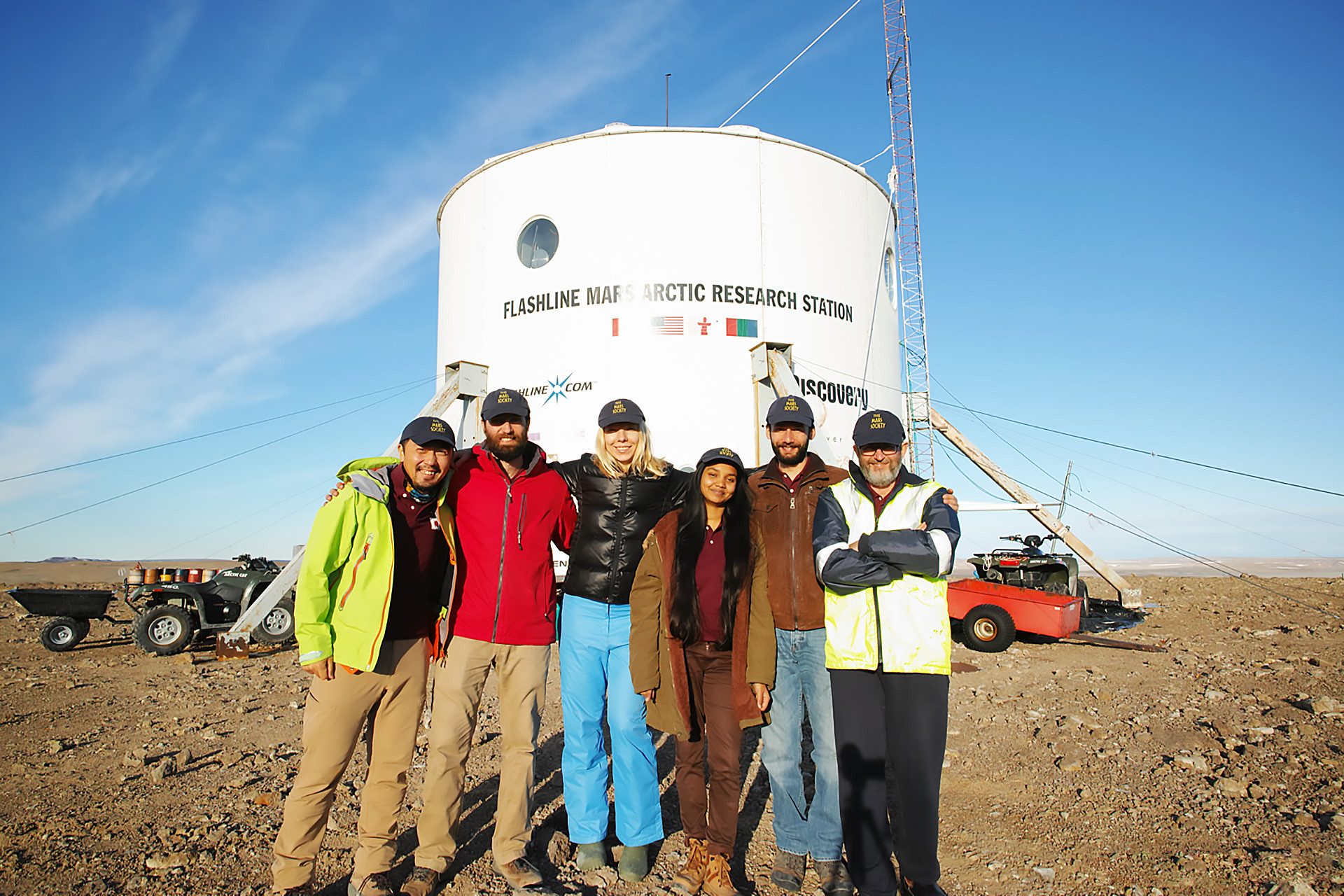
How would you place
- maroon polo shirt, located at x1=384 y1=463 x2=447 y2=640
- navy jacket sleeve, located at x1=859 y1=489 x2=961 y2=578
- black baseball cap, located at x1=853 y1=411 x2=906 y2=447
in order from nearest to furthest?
navy jacket sleeve, located at x1=859 y1=489 x2=961 y2=578, black baseball cap, located at x1=853 y1=411 x2=906 y2=447, maroon polo shirt, located at x1=384 y1=463 x2=447 y2=640

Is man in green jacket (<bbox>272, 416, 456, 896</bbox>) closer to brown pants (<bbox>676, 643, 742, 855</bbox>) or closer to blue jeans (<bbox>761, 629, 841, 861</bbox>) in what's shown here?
brown pants (<bbox>676, 643, 742, 855</bbox>)

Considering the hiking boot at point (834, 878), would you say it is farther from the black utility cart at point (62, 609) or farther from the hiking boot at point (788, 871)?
the black utility cart at point (62, 609)

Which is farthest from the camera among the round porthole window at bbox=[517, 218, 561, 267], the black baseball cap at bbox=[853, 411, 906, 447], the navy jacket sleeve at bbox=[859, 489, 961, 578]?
the round porthole window at bbox=[517, 218, 561, 267]

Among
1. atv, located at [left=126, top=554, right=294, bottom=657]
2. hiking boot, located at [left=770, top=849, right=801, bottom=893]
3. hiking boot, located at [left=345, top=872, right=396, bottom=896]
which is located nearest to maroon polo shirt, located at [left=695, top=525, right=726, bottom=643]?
hiking boot, located at [left=770, top=849, right=801, bottom=893]

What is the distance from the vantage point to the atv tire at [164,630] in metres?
8.94

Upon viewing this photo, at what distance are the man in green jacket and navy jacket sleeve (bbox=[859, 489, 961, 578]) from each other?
72.6 inches

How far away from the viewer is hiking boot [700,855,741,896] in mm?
3035

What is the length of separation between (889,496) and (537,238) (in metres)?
8.31

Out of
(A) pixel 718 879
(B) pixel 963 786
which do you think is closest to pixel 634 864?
(A) pixel 718 879

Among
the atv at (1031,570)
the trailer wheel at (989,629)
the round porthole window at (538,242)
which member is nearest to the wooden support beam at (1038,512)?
the atv at (1031,570)

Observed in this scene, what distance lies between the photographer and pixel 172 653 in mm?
9031

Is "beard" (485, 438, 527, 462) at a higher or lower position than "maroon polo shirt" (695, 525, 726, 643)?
higher

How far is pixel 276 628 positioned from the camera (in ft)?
30.9

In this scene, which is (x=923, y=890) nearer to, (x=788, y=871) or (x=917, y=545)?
(x=788, y=871)
